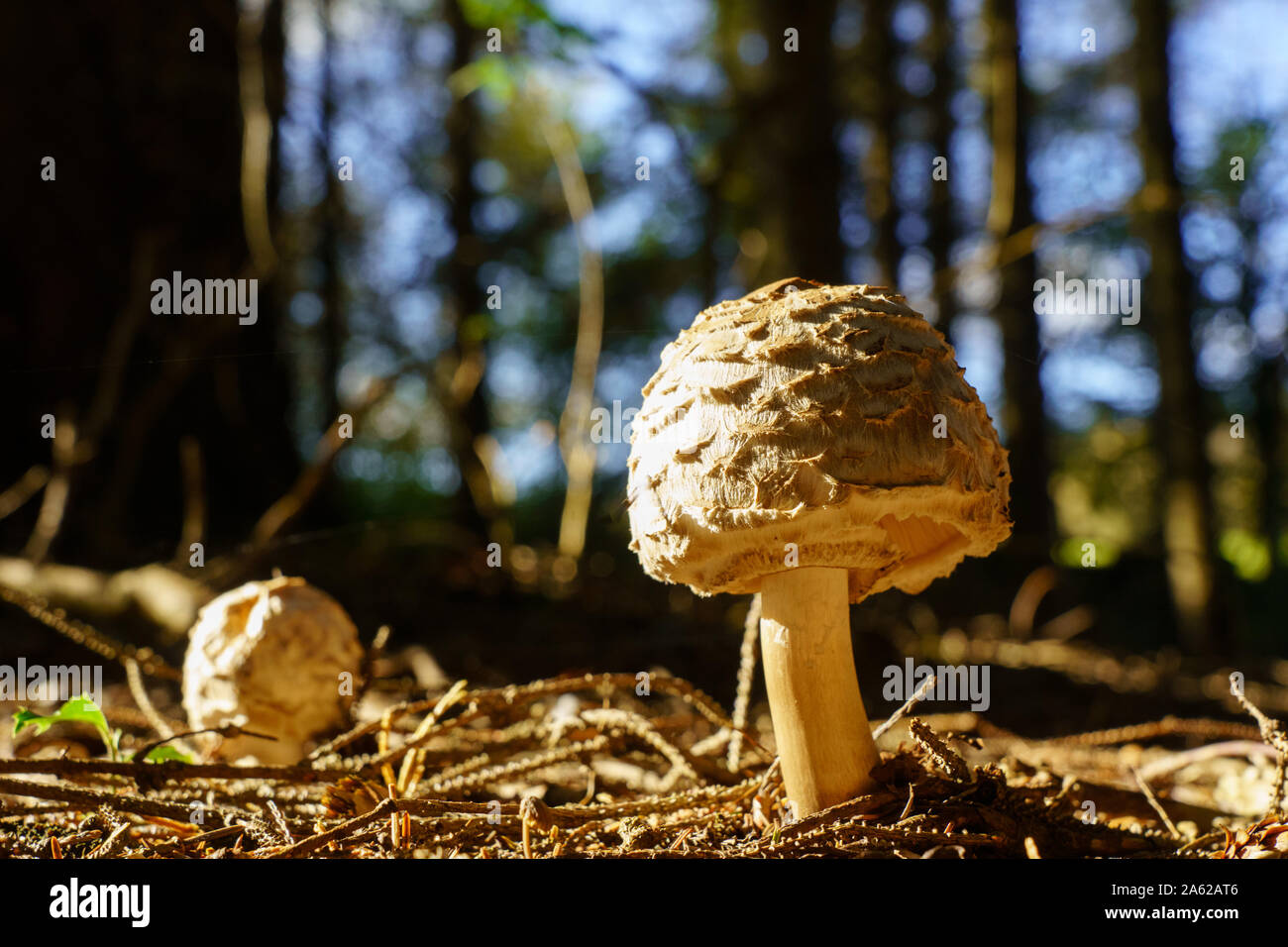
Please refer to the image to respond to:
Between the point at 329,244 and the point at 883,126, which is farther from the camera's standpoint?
the point at 329,244

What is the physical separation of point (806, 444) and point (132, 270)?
498 centimetres

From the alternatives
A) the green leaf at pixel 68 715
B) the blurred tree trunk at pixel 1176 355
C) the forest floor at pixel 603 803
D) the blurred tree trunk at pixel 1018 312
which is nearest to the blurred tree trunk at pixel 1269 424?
the blurred tree trunk at pixel 1176 355

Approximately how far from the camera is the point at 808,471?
1.49 m

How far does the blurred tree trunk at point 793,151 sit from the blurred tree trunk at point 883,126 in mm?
4434

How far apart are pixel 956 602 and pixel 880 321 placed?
563 cm

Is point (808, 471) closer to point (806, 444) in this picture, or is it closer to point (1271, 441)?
point (806, 444)

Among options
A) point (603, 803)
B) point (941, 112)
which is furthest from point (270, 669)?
point (941, 112)

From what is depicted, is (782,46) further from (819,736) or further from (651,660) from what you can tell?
(819,736)

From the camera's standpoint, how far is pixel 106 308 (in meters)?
4.96

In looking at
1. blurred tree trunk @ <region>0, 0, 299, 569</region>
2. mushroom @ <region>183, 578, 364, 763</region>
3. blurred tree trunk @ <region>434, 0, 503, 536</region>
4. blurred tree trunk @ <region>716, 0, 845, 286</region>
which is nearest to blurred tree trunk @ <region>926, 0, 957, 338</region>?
blurred tree trunk @ <region>434, 0, 503, 536</region>

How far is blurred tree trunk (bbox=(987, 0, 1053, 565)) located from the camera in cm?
545

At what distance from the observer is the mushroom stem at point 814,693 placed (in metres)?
1.70

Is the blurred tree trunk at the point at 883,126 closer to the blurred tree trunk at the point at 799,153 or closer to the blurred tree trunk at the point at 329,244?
the blurred tree trunk at the point at 799,153
